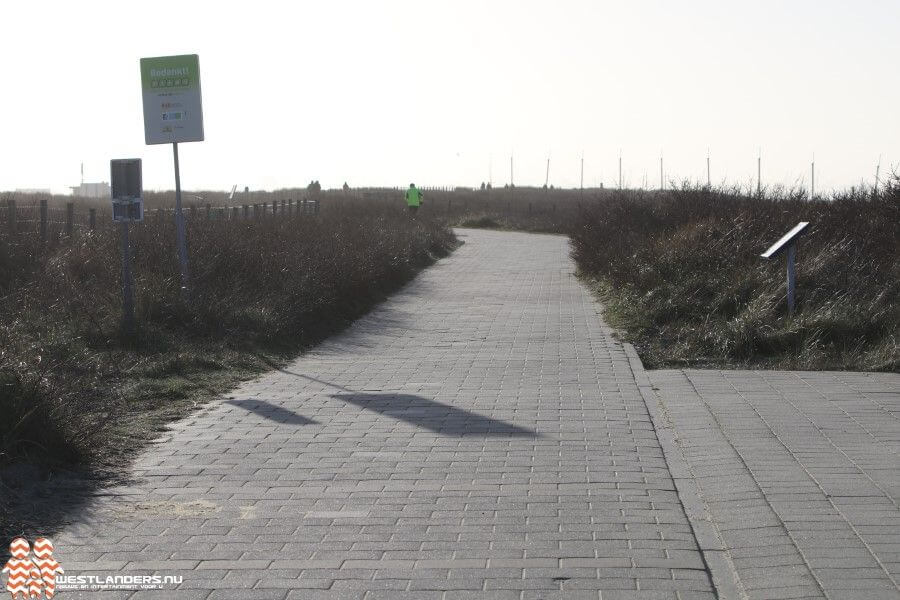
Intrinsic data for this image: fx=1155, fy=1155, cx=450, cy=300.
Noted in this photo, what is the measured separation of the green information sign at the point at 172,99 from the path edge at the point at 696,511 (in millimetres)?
6791

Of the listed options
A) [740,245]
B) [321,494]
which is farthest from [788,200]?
[321,494]

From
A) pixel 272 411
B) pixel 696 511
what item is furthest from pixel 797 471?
pixel 272 411

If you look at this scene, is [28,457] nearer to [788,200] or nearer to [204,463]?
[204,463]

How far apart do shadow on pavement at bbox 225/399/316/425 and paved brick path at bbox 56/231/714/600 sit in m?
0.03

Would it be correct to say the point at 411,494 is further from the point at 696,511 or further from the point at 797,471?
the point at 797,471

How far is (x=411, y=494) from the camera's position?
6500mm

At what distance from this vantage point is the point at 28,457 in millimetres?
6824

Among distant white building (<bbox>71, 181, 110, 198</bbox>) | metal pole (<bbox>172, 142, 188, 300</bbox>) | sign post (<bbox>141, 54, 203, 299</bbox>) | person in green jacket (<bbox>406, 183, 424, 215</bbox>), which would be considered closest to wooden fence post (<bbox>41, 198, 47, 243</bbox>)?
metal pole (<bbox>172, 142, 188, 300</bbox>)

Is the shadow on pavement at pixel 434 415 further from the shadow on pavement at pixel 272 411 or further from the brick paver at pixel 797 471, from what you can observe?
the brick paver at pixel 797 471

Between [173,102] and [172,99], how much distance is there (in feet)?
0.15

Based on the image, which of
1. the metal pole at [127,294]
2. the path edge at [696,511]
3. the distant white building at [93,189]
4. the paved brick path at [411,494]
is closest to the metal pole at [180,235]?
the metal pole at [127,294]

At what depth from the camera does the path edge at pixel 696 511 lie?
504 centimetres

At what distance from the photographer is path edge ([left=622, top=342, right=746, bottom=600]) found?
5035mm

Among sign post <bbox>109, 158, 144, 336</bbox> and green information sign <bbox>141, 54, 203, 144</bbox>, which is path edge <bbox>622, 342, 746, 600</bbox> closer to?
sign post <bbox>109, 158, 144, 336</bbox>
